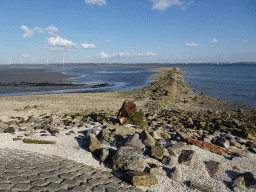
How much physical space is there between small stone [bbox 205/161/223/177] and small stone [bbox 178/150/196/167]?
680 millimetres

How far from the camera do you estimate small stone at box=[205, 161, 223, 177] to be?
314 inches

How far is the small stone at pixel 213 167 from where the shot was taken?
314 inches

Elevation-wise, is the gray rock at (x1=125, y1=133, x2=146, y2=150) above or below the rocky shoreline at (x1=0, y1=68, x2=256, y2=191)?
above

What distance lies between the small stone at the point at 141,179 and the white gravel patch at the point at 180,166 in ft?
0.59

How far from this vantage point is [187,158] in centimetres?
864

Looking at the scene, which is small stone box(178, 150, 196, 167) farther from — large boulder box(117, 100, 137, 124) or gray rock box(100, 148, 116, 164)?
large boulder box(117, 100, 137, 124)

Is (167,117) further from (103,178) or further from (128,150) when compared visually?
(103,178)

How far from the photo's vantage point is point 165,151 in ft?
29.9

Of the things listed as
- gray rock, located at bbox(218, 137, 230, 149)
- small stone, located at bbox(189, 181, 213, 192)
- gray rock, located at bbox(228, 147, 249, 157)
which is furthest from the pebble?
gray rock, located at bbox(218, 137, 230, 149)

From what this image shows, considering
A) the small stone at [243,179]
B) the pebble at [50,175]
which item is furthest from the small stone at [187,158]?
the pebble at [50,175]

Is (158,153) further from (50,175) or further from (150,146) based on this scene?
(50,175)

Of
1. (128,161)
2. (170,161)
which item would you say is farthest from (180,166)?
(128,161)

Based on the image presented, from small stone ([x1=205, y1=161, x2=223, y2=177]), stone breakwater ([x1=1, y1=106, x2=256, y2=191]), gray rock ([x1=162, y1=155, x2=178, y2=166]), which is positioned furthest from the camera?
gray rock ([x1=162, y1=155, x2=178, y2=166])

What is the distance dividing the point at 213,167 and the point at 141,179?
372 cm
